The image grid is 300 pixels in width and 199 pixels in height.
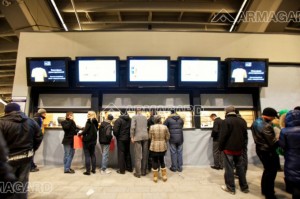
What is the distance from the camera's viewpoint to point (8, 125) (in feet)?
9.03

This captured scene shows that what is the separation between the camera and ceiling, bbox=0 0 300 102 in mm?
6891

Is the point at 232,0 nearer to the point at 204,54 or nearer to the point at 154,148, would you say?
the point at 204,54

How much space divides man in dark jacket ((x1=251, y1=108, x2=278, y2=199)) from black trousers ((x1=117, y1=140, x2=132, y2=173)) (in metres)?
2.86

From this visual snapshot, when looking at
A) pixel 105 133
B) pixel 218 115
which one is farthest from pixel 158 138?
pixel 218 115

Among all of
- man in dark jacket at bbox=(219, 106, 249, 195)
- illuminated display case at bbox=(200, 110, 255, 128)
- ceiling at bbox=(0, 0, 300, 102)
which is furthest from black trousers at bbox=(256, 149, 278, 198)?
ceiling at bbox=(0, 0, 300, 102)

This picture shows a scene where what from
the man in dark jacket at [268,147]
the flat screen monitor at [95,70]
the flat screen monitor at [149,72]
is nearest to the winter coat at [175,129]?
the flat screen monitor at [149,72]

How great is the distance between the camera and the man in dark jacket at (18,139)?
274 cm

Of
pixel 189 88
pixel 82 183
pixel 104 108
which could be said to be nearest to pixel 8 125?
pixel 82 183

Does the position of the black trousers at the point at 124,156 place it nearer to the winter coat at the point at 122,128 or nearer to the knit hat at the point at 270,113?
the winter coat at the point at 122,128

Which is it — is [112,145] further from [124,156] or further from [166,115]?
[166,115]

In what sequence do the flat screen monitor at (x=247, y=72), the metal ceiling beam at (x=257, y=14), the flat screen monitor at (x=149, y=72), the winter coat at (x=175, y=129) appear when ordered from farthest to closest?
the metal ceiling beam at (x=257, y=14) < the flat screen monitor at (x=247, y=72) < the flat screen monitor at (x=149, y=72) < the winter coat at (x=175, y=129)

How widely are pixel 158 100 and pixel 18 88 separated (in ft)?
12.8

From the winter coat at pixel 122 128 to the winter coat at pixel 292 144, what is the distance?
3.19m

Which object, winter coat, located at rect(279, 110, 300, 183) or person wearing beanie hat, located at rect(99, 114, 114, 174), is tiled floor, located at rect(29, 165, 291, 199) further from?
winter coat, located at rect(279, 110, 300, 183)
